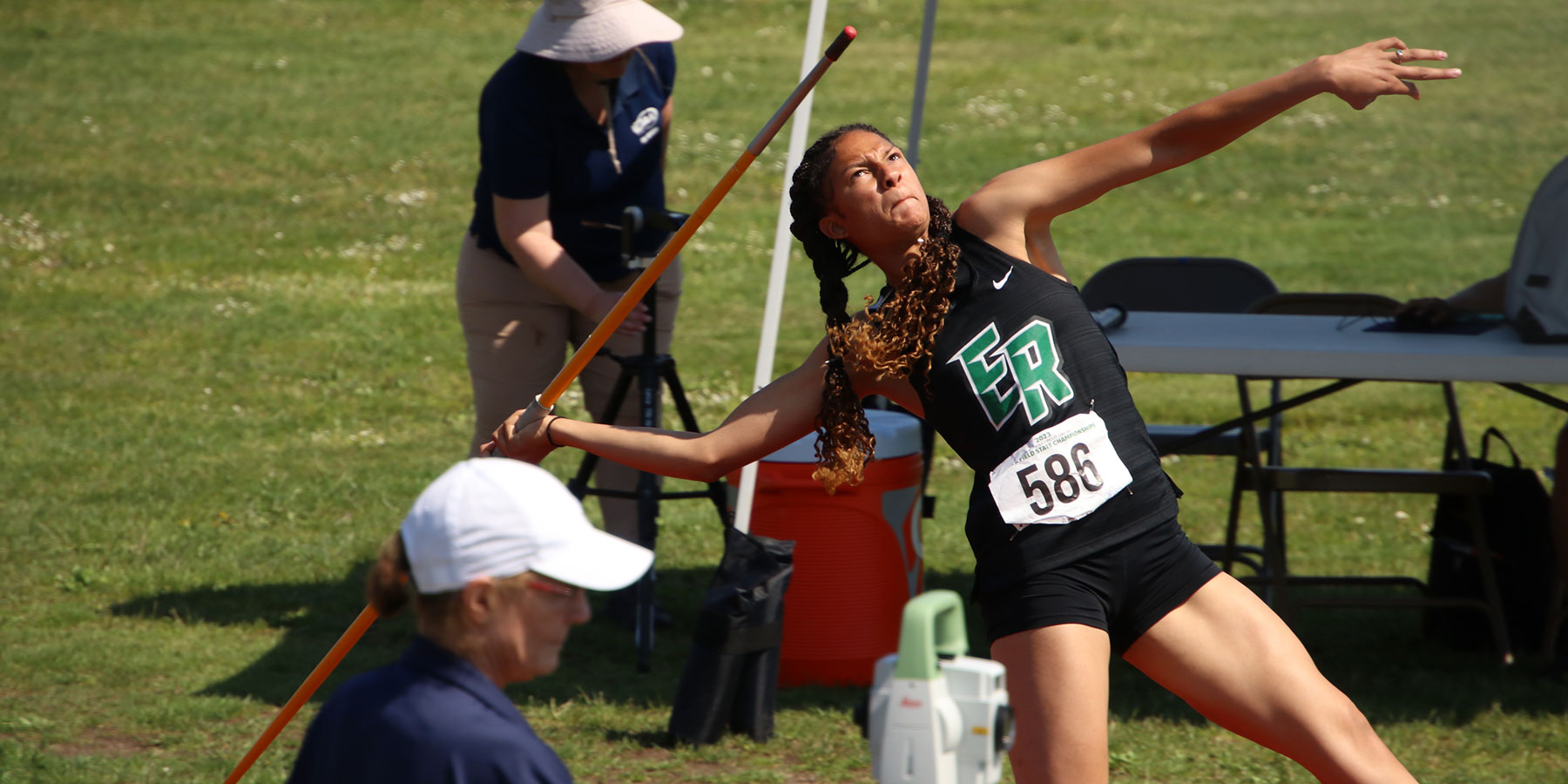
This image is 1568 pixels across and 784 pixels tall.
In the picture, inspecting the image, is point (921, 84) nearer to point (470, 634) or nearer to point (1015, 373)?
point (1015, 373)

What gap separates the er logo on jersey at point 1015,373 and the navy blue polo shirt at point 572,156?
7.08 ft

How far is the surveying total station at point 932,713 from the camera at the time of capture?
67.2 inches

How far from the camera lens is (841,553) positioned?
16.1 feet

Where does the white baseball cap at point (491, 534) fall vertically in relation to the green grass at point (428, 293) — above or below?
above

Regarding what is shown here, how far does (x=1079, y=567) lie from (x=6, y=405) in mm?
7056

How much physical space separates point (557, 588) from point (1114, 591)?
51.1 inches

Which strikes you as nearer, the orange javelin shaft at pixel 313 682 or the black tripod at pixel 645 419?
the orange javelin shaft at pixel 313 682

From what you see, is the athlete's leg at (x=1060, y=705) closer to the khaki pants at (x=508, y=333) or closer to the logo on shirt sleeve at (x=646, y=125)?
the khaki pants at (x=508, y=333)

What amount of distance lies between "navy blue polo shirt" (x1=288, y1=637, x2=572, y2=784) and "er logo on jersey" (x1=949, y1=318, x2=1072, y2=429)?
1.29 m

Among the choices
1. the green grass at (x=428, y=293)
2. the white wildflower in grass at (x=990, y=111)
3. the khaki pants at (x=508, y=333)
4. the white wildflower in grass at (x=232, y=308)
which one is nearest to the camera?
the green grass at (x=428, y=293)

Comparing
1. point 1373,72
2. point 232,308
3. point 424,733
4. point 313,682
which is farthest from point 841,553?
point 232,308

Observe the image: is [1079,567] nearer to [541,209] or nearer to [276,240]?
[541,209]

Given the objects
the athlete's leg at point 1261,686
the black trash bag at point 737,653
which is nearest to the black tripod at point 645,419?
the black trash bag at point 737,653

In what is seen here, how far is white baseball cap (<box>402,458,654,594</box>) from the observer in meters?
1.91
